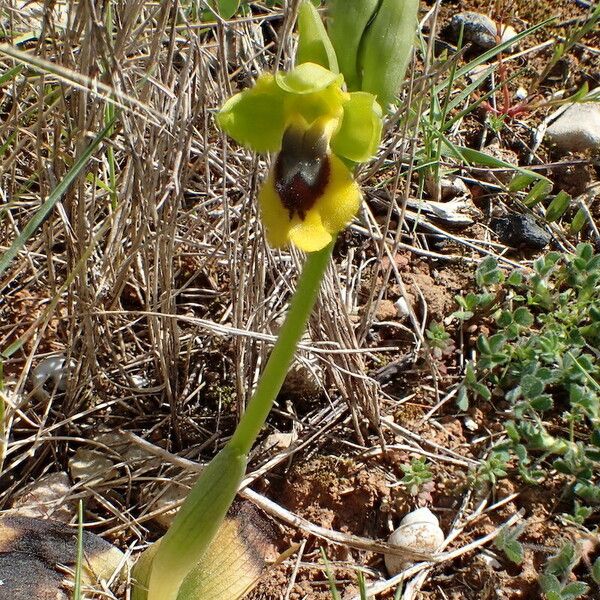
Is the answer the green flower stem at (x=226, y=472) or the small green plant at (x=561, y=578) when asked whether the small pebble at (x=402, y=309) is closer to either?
the small green plant at (x=561, y=578)

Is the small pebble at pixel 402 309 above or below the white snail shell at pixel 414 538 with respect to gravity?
above

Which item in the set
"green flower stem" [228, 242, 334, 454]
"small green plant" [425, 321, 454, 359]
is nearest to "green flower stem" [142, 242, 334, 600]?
"green flower stem" [228, 242, 334, 454]

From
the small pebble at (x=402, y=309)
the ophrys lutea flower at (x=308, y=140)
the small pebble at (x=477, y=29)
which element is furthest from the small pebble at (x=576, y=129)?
the ophrys lutea flower at (x=308, y=140)

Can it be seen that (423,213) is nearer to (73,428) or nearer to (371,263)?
(371,263)

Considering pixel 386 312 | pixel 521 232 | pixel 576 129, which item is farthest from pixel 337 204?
pixel 576 129

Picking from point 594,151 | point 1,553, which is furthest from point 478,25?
point 1,553

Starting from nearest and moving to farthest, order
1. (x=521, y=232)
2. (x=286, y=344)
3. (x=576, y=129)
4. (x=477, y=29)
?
(x=286, y=344) → (x=521, y=232) → (x=576, y=129) → (x=477, y=29)

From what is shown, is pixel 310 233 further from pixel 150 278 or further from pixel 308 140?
pixel 150 278
